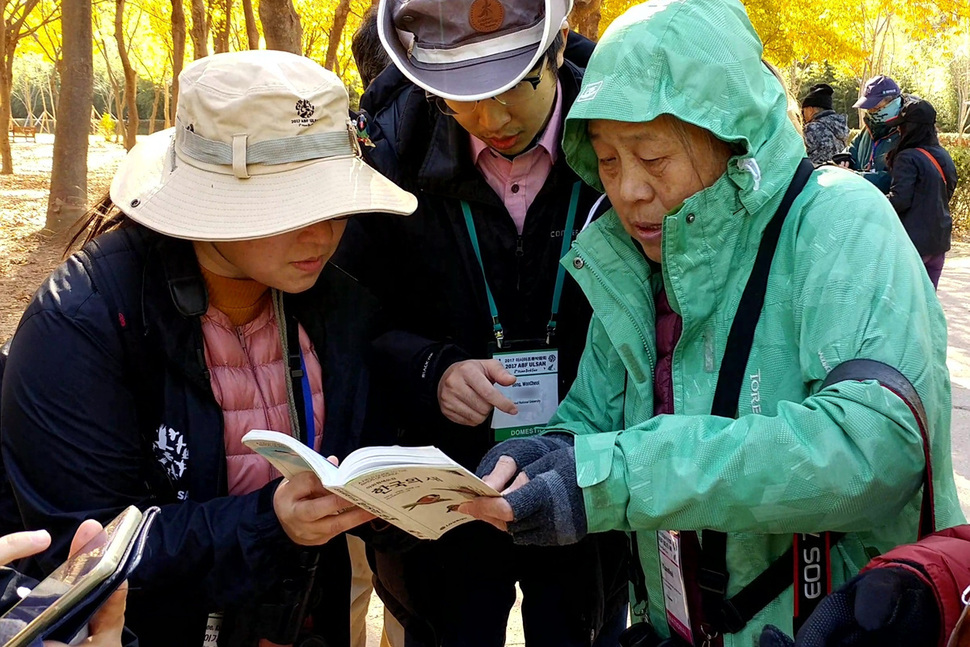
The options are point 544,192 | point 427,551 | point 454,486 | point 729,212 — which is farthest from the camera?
point 427,551

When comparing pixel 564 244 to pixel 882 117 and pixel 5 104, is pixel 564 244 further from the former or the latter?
pixel 5 104

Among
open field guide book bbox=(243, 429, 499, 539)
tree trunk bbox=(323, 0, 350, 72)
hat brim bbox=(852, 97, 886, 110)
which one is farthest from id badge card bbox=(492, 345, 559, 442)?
tree trunk bbox=(323, 0, 350, 72)

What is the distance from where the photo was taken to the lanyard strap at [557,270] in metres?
2.37

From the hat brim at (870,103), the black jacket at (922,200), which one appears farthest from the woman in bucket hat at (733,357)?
the hat brim at (870,103)

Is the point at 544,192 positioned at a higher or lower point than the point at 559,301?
higher

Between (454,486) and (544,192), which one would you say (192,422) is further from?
(544,192)

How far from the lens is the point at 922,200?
7094 mm

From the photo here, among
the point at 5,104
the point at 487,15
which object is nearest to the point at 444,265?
the point at 487,15

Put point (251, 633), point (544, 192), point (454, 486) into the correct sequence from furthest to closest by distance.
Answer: point (544, 192)
point (251, 633)
point (454, 486)

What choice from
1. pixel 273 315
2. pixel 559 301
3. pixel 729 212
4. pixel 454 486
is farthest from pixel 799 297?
pixel 273 315

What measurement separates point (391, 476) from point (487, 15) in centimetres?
123

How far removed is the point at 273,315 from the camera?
2061mm

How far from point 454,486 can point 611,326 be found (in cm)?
53

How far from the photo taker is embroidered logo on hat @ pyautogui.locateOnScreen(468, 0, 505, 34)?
217 centimetres
